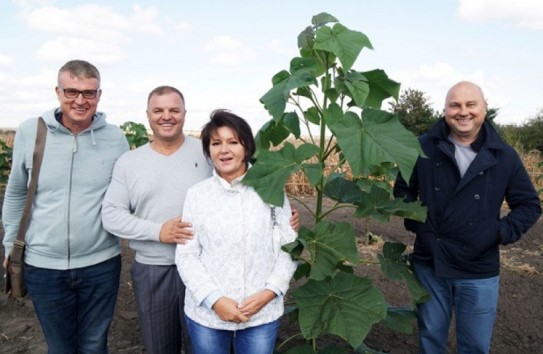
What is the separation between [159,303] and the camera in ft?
8.83

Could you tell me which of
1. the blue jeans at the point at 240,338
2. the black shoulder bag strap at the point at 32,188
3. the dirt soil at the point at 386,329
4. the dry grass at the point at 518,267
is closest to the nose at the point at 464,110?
the blue jeans at the point at 240,338

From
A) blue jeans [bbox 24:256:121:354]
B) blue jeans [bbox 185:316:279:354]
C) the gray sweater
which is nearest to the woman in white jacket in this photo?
blue jeans [bbox 185:316:279:354]

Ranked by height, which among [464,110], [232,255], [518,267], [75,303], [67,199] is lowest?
[518,267]

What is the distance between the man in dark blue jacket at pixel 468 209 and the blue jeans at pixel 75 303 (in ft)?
5.70

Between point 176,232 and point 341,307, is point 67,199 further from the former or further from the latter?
point 341,307

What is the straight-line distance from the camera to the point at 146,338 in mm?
2771

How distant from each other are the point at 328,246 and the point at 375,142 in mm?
528

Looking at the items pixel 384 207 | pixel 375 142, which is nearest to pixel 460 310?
pixel 384 207

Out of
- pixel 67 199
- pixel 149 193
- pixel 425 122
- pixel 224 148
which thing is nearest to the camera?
pixel 224 148

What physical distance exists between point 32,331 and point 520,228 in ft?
12.2

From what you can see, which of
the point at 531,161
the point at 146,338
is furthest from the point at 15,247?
the point at 531,161

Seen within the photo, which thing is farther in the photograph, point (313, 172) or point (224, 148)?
point (224, 148)

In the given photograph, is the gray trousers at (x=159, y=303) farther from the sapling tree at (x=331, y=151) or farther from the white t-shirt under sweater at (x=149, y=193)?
the sapling tree at (x=331, y=151)

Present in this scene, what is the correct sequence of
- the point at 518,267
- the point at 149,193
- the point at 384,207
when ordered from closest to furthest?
1. the point at 384,207
2. the point at 149,193
3. the point at 518,267
